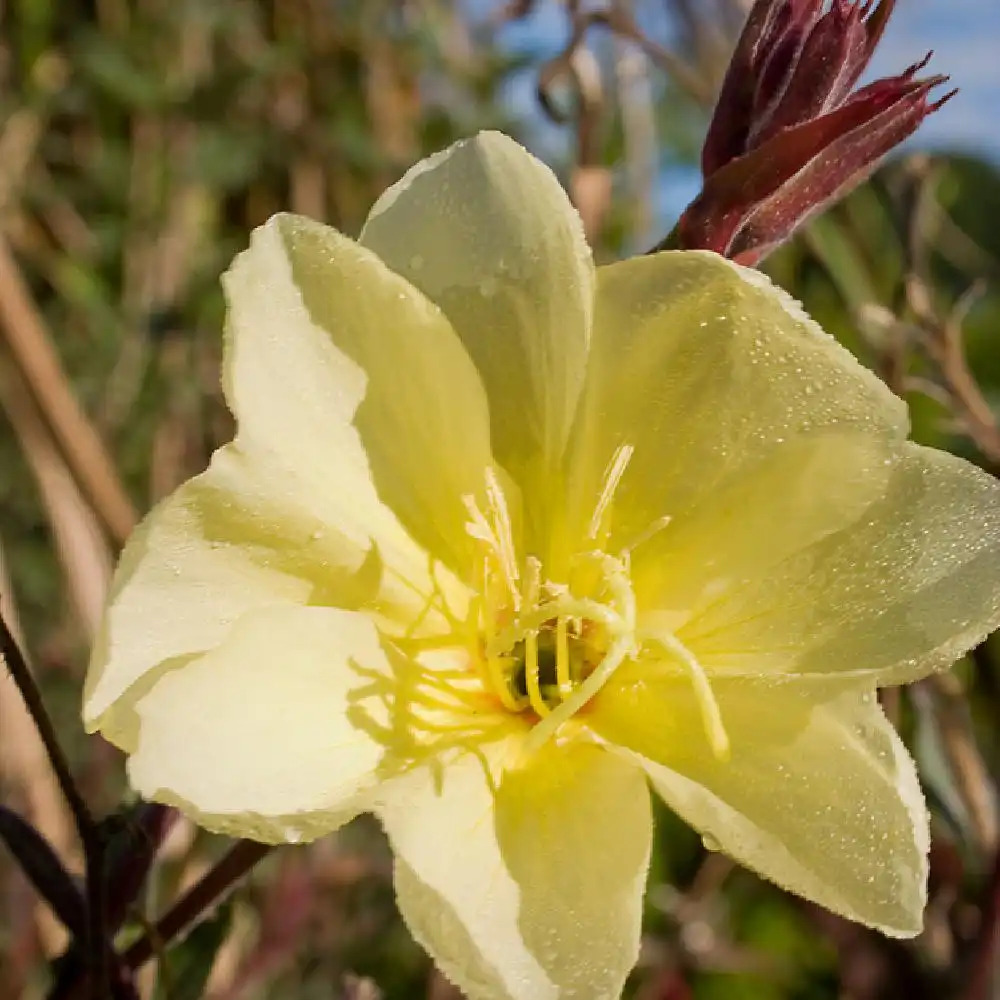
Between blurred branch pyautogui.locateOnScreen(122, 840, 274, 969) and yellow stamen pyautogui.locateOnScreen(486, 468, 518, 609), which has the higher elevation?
yellow stamen pyautogui.locateOnScreen(486, 468, 518, 609)

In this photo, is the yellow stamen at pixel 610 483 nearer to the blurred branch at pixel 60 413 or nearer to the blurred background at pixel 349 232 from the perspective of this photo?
the blurred background at pixel 349 232

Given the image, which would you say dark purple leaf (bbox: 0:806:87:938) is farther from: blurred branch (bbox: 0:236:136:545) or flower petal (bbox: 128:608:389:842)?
blurred branch (bbox: 0:236:136:545)

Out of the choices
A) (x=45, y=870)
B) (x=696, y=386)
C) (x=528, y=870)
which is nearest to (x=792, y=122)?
(x=696, y=386)

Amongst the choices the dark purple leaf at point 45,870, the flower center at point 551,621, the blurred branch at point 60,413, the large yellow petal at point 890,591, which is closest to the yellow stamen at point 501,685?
the flower center at point 551,621

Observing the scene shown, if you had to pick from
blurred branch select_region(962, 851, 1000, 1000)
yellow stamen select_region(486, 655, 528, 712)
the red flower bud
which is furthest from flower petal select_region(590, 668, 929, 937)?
blurred branch select_region(962, 851, 1000, 1000)

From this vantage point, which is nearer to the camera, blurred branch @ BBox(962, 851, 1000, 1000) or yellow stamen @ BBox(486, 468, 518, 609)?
yellow stamen @ BBox(486, 468, 518, 609)

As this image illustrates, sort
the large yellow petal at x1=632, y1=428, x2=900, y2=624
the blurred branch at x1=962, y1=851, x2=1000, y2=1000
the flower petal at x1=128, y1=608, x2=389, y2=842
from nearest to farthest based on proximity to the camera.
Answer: the flower petal at x1=128, y1=608, x2=389, y2=842 < the large yellow petal at x1=632, y1=428, x2=900, y2=624 < the blurred branch at x1=962, y1=851, x2=1000, y2=1000
